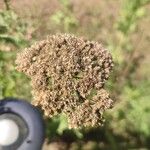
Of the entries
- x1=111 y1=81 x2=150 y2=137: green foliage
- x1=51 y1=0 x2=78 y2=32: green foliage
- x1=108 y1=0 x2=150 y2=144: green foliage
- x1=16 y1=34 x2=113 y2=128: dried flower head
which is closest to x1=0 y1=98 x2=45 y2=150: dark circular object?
x1=16 y1=34 x2=113 y2=128: dried flower head

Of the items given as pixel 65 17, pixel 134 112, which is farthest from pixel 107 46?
pixel 134 112

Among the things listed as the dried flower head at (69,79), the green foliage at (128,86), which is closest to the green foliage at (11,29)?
the green foliage at (128,86)

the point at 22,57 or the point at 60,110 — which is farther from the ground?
the point at 22,57

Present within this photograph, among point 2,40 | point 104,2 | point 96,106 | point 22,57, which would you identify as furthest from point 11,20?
point 104,2

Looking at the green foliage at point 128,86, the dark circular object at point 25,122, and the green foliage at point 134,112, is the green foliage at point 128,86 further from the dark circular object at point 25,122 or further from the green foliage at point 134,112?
the dark circular object at point 25,122

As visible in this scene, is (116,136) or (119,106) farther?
(116,136)

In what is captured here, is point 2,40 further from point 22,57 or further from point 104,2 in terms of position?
point 104,2
